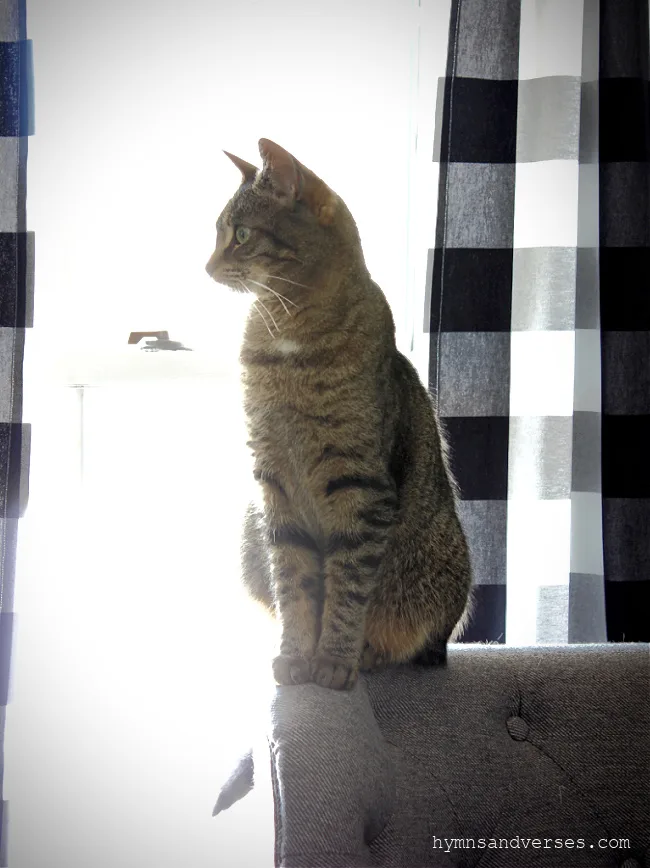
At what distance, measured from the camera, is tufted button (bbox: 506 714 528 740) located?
106 cm

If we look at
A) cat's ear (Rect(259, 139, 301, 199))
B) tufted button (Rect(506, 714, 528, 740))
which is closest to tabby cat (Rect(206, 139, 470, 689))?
cat's ear (Rect(259, 139, 301, 199))

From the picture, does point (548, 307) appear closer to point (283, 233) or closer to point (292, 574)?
point (283, 233)

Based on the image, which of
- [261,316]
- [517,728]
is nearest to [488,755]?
[517,728]

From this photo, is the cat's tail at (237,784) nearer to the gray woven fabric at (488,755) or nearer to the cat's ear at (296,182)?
the gray woven fabric at (488,755)

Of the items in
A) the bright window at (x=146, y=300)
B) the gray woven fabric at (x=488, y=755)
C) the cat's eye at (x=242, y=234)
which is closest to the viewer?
the gray woven fabric at (x=488, y=755)

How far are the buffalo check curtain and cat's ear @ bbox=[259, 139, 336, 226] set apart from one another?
17.7 inches

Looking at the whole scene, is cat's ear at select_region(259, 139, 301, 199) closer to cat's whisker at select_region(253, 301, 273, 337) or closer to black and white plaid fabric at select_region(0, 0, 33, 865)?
cat's whisker at select_region(253, 301, 273, 337)

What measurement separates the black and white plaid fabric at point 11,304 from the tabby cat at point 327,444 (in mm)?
524

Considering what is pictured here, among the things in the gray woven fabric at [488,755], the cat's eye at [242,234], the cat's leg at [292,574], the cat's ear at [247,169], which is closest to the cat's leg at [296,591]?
the cat's leg at [292,574]

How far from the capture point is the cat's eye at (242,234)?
44.6 inches

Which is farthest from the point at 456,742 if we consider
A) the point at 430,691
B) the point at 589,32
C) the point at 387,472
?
the point at 589,32

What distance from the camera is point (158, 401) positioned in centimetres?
166

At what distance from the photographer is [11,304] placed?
147 centimetres

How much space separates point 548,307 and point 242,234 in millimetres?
716
